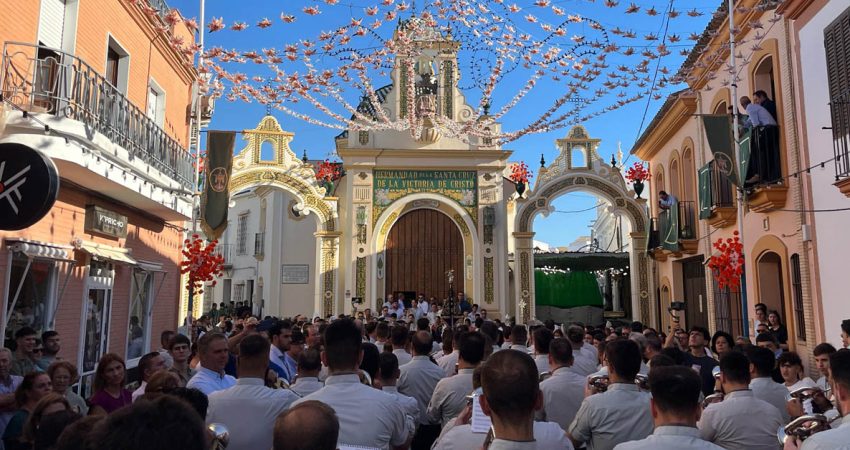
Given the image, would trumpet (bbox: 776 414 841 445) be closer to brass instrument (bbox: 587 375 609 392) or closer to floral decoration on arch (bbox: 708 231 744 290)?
brass instrument (bbox: 587 375 609 392)

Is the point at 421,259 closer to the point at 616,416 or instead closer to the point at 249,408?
the point at 616,416

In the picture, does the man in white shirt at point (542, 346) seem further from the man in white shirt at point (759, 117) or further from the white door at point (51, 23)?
the white door at point (51, 23)

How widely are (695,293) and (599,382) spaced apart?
46.6 feet

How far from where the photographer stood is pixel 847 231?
9516 millimetres

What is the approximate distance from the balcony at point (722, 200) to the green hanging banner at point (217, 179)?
10.3 metres

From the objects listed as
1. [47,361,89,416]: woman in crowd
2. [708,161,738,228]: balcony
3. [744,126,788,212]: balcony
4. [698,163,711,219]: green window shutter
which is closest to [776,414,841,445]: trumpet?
[47,361,89,416]: woman in crowd

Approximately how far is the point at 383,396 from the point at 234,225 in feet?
107

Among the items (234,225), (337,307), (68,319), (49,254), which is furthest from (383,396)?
(234,225)

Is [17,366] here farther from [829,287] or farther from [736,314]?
[736,314]

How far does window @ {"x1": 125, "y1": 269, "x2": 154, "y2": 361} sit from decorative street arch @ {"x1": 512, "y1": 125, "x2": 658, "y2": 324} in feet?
Result: 41.7

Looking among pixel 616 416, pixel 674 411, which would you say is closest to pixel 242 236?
pixel 616 416

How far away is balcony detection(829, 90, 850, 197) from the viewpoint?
8.95m

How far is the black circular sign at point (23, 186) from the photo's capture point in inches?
260

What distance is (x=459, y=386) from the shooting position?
5.26 m
